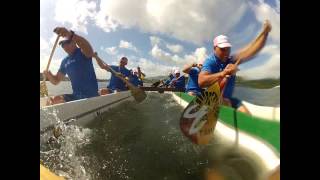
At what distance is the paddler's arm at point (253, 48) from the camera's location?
4.18 metres

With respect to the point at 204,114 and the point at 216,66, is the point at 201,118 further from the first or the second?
the point at 216,66

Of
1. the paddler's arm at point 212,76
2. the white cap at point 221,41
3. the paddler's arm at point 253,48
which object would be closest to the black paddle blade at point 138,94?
the paddler's arm at point 212,76

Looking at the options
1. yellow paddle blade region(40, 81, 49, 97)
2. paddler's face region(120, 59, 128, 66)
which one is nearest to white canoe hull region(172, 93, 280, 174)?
paddler's face region(120, 59, 128, 66)

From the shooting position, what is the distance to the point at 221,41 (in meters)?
4.19

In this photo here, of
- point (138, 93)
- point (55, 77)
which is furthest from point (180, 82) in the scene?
point (55, 77)

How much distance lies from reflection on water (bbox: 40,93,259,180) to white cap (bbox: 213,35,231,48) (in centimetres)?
65

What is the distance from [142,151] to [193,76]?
81 centimetres

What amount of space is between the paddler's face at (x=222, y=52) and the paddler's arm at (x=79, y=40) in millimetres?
1138

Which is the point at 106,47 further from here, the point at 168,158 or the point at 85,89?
the point at 168,158

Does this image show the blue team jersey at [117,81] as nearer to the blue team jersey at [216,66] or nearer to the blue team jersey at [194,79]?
the blue team jersey at [194,79]

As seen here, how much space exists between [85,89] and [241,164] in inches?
62.2

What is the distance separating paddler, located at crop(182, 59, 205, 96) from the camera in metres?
4.24

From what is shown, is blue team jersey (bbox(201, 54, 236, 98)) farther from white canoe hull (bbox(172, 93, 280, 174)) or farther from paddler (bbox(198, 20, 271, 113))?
white canoe hull (bbox(172, 93, 280, 174))

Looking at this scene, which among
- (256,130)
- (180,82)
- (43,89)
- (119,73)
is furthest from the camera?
(43,89)
